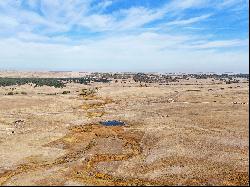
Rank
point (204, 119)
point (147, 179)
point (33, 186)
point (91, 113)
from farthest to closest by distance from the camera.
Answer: point (91, 113), point (204, 119), point (147, 179), point (33, 186)

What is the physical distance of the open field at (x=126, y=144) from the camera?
38.9 m

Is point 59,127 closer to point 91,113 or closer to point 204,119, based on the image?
point 91,113

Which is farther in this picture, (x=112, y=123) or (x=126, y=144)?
(x=112, y=123)

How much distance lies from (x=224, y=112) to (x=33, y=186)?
1828 inches

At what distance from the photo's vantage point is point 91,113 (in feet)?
262

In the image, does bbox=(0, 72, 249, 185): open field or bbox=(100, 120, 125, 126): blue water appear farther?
bbox=(100, 120, 125, 126): blue water

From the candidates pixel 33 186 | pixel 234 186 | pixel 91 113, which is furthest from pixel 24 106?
pixel 234 186

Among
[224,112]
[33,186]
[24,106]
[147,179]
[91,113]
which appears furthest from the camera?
[24,106]

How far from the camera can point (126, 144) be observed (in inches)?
2079

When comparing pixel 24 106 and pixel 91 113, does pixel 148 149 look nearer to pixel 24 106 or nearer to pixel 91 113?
pixel 91 113

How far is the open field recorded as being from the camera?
128ft

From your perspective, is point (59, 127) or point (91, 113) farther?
point (91, 113)

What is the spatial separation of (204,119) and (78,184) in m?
36.6

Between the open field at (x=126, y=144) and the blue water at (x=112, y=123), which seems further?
the blue water at (x=112, y=123)
